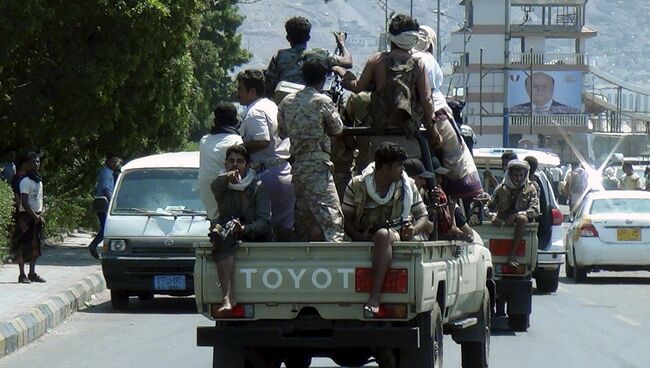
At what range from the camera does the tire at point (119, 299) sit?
770 inches

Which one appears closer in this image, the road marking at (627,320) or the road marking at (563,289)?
the road marking at (627,320)

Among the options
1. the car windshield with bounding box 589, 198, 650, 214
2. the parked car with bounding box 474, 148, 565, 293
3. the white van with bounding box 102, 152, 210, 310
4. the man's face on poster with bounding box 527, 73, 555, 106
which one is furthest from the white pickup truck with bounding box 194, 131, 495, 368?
the man's face on poster with bounding box 527, 73, 555, 106

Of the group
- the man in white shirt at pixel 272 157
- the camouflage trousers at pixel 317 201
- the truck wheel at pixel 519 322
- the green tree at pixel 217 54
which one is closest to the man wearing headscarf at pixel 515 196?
the truck wheel at pixel 519 322

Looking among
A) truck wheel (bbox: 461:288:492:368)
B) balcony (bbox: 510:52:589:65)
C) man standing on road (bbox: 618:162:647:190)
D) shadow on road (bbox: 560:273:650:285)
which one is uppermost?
balcony (bbox: 510:52:589:65)

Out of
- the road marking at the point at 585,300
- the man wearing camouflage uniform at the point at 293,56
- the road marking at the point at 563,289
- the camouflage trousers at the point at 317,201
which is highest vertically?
the man wearing camouflage uniform at the point at 293,56

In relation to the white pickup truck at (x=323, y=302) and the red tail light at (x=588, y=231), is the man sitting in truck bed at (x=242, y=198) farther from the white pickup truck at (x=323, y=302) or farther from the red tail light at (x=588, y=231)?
the red tail light at (x=588, y=231)

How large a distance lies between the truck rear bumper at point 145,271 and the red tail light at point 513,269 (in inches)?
164

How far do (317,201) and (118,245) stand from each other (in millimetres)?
8204

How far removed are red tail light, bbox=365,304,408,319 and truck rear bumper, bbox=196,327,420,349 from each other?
0.09 metres

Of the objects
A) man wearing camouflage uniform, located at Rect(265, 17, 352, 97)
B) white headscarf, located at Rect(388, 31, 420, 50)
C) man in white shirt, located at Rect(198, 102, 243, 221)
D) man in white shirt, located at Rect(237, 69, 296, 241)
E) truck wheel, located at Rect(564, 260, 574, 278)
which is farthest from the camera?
truck wheel, located at Rect(564, 260, 574, 278)

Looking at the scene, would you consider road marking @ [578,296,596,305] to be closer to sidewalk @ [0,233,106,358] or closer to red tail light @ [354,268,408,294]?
sidewalk @ [0,233,106,358]

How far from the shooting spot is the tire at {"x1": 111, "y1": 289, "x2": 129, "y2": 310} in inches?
770

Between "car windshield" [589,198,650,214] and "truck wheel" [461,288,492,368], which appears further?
"car windshield" [589,198,650,214]

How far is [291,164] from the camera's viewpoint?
→ 11.9 m
